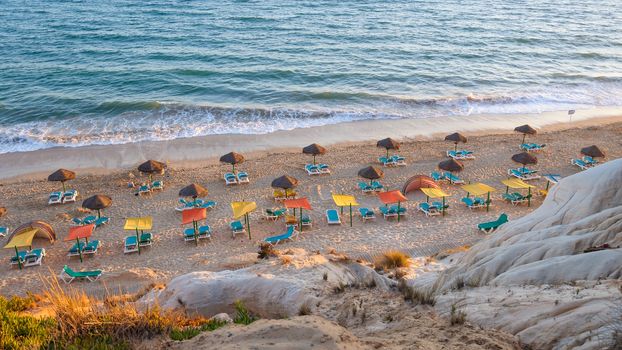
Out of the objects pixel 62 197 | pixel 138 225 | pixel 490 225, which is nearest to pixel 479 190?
pixel 490 225

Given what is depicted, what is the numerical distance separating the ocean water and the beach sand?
5005mm

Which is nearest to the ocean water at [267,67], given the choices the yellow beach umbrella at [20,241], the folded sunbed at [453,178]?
the folded sunbed at [453,178]

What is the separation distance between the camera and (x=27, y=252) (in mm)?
15648

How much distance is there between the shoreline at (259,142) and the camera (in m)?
24.0

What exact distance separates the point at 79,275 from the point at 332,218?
867 centimetres

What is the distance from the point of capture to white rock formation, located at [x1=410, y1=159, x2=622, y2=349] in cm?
538

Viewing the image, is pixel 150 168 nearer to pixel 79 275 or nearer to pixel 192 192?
pixel 192 192

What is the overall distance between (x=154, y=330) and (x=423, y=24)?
182ft

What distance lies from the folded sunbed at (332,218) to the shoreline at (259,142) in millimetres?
8406

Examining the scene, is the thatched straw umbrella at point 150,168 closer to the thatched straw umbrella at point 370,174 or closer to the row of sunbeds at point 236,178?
the row of sunbeds at point 236,178

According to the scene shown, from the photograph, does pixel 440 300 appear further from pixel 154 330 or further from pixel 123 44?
pixel 123 44

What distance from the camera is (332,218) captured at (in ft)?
58.4

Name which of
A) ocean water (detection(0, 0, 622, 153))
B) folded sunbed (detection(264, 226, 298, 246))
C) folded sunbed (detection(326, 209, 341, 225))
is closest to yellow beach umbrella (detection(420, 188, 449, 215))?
folded sunbed (detection(326, 209, 341, 225))

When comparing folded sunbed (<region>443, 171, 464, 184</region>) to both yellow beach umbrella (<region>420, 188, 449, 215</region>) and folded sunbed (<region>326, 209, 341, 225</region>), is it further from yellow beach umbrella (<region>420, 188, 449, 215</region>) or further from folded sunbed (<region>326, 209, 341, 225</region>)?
folded sunbed (<region>326, 209, 341, 225</region>)
